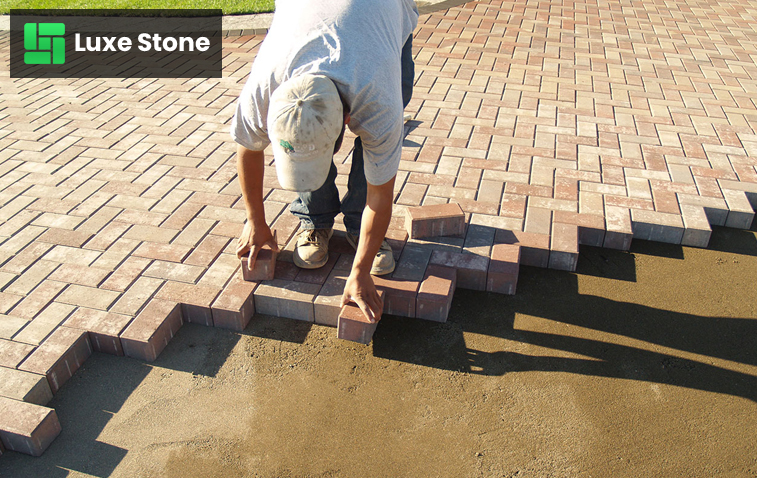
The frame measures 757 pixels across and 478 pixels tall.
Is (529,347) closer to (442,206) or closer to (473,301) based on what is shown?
(473,301)

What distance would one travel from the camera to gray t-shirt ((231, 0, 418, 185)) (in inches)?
92.0

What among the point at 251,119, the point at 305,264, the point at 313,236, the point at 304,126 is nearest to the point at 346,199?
the point at 313,236

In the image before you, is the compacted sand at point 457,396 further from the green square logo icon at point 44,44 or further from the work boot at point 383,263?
the green square logo icon at point 44,44

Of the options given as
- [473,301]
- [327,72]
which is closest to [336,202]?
[473,301]

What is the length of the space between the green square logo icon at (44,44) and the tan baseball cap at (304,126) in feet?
19.7

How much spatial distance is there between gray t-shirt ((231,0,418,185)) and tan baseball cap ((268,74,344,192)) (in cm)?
14

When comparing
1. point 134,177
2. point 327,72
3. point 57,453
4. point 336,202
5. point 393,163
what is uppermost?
point 327,72

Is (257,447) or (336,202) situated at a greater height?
(336,202)

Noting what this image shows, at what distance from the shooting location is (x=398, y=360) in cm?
307

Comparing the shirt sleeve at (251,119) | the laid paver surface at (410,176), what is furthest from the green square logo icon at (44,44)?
the shirt sleeve at (251,119)

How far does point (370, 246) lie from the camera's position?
9.53 feet

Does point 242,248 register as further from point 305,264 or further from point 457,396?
point 457,396

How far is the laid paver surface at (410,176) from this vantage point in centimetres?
331

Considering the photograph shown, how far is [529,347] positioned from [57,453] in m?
2.24
